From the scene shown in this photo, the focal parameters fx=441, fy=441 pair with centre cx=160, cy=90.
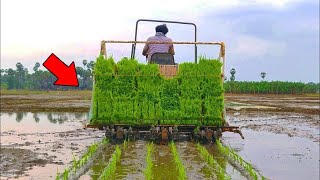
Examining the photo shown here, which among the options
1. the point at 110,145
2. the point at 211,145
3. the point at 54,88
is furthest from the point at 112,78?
the point at 54,88

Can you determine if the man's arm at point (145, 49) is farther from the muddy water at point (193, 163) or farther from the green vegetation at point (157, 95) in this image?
the muddy water at point (193, 163)

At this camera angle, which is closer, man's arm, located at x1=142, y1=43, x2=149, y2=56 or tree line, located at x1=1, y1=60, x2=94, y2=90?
man's arm, located at x1=142, y1=43, x2=149, y2=56

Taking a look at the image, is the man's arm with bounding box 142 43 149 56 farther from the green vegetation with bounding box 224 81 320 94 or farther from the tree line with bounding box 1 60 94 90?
the tree line with bounding box 1 60 94 90

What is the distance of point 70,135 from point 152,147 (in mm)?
5099

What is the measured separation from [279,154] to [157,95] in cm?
306

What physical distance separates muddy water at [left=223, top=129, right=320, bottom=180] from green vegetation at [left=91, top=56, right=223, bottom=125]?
1303 millimetres

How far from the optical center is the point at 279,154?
32.3 feet

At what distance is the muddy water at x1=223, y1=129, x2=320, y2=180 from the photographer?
307 inches

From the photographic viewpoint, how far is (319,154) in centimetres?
1011

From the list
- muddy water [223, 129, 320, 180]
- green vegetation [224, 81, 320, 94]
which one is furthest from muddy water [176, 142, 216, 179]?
green vegetation [224, 81, 320, 94]

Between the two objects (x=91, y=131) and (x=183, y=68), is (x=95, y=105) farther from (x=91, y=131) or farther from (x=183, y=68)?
(x=91, y=131)

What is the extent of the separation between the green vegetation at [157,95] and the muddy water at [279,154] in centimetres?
130

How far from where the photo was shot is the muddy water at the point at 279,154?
307 inches

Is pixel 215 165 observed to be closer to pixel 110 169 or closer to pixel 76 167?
pixel 110 169
